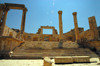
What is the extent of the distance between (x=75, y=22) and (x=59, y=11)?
427 centimetres

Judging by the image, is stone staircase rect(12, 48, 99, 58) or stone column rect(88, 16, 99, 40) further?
stone column rect(88, 16, 99, 40)

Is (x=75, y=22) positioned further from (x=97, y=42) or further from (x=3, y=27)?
(x=3, y=27)

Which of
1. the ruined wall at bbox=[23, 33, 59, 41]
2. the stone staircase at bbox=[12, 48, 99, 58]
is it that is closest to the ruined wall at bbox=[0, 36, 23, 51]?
the stone staircase at bbox=[12, 48, 99, 58]

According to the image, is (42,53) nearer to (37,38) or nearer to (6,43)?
(6,43)

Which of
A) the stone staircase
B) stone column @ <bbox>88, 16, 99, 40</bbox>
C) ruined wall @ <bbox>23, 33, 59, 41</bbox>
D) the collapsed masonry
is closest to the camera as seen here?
the stone staircase

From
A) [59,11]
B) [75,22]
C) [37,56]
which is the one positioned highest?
[59,11]

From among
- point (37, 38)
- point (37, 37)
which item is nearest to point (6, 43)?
point (37, 37)

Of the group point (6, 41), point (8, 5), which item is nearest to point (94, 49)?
point (6, 41)

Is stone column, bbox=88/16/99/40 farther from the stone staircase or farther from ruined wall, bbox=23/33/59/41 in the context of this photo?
ruined wall, bbox=23/33/59/41

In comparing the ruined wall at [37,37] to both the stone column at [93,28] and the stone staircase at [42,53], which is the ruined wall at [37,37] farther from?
the stone staircase at [42,53]

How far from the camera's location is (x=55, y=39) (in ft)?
78.1

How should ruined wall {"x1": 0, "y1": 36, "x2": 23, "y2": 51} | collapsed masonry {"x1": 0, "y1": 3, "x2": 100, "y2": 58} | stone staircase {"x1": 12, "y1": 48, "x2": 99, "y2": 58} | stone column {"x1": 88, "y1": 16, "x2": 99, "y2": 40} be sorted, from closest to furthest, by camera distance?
stone staircase {"x1": 12, "y1": 48, "x2": 99, "y2": 58} < ruined wall {"x1": 0, "y1": 36, "x2": 23, "y2": 51} < collapsed masonry {"x1": 0, "y1": 3, "x2": 100, "y2": 58} < stone column {"x1": 88, "y1": 16, "x2": 99, "y2": 40}

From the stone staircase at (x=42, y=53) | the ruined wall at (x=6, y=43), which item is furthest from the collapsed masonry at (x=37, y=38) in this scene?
the stone staircase at (x=42, y=53)

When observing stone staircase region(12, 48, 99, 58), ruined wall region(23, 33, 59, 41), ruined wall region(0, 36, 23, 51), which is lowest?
stone staircase region(12, 48, 99, 58)
